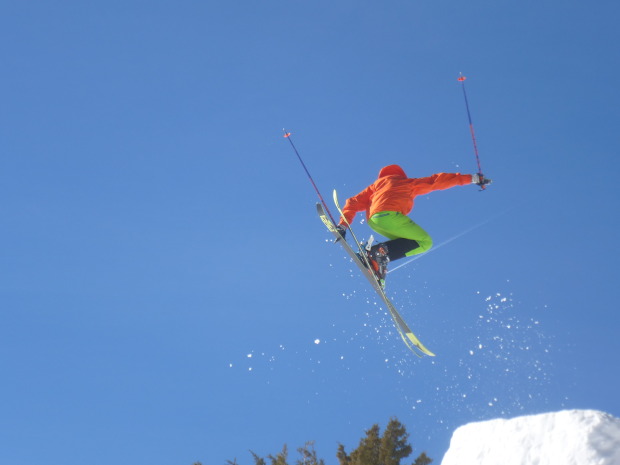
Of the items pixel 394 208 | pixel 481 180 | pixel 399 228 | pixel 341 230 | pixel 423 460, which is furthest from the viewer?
pixel 423 460

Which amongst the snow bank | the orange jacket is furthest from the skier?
Result: the snow bank

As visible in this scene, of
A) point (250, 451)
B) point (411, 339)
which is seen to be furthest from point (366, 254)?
point (250, 451)

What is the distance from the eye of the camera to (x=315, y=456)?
1281cm

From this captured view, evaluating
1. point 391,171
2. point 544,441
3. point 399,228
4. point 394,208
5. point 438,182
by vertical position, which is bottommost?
point 544,441

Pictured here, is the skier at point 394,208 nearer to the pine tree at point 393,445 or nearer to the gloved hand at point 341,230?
the gloved hand at point 341,230

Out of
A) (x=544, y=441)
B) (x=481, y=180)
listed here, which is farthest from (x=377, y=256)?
(x=544, y=441)

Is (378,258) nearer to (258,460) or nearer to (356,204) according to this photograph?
(356,204)

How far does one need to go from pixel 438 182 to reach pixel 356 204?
1.18m

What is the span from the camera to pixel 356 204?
946cm

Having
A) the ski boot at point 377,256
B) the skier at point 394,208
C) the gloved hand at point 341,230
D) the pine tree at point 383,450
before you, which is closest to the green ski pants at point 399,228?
the skier at point 394,208

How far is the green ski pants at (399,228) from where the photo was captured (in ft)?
29.9

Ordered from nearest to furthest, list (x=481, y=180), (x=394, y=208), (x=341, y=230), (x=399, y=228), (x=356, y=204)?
1. (x=481, y=180)
2. (x=394, y=208)
3. (x=399, y=228)
4. (x=341, y=230)
5. (x=356, y=204)

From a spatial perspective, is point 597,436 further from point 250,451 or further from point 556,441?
point 250,451

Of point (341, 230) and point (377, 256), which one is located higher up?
point (341, 230)
